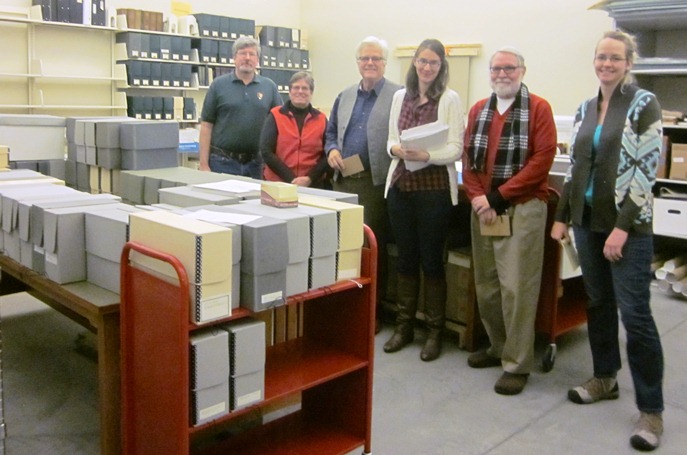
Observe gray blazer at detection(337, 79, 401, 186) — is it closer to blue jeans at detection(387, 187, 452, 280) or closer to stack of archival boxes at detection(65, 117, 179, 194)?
blue jeans at detection(387, 187, 452, 280)

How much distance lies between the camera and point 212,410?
186 cm

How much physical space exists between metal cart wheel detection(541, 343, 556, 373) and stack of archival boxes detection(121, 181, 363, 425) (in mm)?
1472

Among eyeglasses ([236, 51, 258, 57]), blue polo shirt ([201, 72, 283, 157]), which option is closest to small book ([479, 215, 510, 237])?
blue polo shirt ([201, 72, 283, 157])

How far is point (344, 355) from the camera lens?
7.63ft

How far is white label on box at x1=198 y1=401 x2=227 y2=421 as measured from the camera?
6.05ft

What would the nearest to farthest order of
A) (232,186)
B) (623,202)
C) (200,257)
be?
(200,257), (623,202), (232,186)

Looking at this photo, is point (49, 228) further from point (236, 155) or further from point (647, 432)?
point (647, 432)

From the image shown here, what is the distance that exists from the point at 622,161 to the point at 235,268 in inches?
56.4

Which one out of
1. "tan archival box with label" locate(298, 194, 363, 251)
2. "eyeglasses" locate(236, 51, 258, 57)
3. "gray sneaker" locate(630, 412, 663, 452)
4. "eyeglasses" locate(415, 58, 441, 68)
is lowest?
"gray sneaker" locate(630, 412, 663, 452)

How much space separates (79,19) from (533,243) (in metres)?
5.45

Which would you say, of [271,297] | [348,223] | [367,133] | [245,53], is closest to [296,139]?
[367,133]

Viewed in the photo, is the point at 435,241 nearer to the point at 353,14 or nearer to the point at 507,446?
the point at 507,446

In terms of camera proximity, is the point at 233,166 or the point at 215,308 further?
the point at 233,166

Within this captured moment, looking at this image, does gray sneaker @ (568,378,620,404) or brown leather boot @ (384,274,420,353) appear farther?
brown leather boot @ (384,274,420,353)
